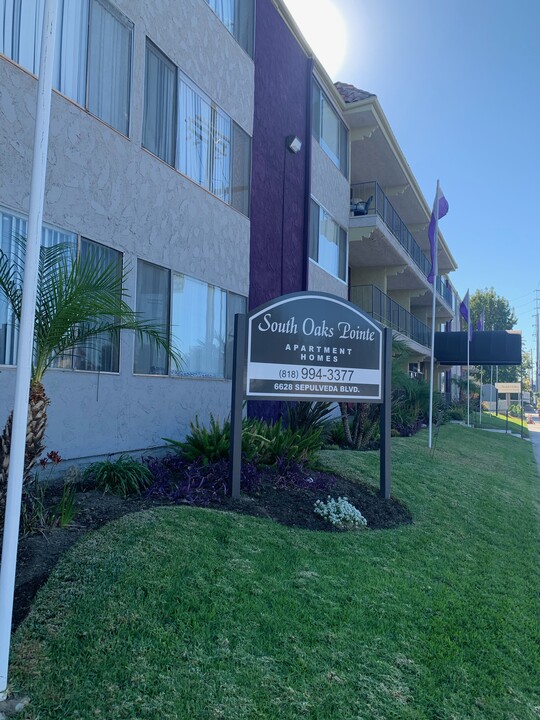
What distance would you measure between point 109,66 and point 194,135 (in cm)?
217

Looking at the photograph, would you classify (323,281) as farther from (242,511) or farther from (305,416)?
(242,511)

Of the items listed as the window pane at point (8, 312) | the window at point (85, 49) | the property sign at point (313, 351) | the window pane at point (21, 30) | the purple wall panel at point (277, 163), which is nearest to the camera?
the window pane at point (8, 312)

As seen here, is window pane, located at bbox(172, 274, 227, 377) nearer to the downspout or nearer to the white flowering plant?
the white flowering plant

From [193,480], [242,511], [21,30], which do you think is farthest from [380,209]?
[242,511]

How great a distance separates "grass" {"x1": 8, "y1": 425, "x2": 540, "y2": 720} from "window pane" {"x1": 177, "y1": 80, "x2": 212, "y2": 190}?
19.6 ft

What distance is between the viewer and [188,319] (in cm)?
913

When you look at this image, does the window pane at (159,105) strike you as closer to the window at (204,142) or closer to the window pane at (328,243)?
the window at (204,142)

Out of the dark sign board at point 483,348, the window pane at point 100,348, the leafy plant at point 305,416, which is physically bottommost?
the leafy plant at point 305,416

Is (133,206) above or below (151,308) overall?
above

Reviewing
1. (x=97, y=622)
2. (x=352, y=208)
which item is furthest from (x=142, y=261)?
(x=352, y=208)

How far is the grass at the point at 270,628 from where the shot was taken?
309cm

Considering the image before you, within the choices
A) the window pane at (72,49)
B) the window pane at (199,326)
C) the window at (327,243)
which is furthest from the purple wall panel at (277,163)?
the window pane at (72,49)

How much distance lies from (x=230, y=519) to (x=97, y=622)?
6.61ft

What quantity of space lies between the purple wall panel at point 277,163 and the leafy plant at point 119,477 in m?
5.46
